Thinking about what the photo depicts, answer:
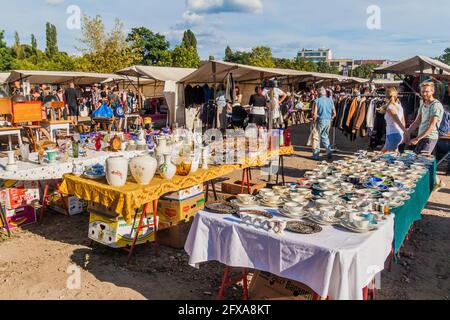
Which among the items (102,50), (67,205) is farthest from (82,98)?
(67,205)

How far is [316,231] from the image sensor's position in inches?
96.9

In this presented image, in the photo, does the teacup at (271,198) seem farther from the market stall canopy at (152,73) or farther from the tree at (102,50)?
the tree at (102,50)

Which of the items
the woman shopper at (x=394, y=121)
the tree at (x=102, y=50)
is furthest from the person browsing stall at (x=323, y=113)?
the tree at (x=102, y=50)

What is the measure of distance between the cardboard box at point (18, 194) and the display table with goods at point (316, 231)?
3033 mm

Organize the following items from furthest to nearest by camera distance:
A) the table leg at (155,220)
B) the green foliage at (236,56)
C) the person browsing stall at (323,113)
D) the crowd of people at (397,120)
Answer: the green foliage at (236,56) → the person browsing stall at (323,113) → the crowd of people at (397,120) → the table leg at (155,220)

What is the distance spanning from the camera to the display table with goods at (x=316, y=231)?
2209 millimetres

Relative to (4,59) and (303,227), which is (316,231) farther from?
(4,59)

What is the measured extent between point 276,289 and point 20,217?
371 cm

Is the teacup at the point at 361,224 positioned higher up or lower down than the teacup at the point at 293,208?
lower down

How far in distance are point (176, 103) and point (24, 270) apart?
10812 millimetres

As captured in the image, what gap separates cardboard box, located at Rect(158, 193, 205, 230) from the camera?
4.15m

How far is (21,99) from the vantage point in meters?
8.10

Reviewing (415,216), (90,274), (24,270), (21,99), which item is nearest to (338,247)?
(415,216)

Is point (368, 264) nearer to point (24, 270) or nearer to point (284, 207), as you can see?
point (284, 207)
